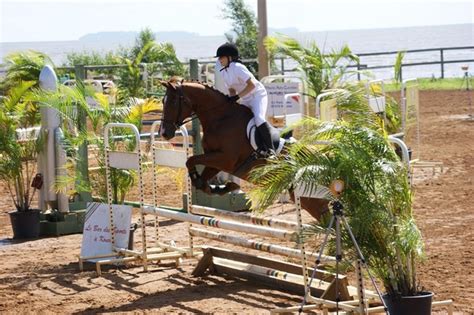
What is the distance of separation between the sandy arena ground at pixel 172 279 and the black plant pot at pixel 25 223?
Result: 176 mm

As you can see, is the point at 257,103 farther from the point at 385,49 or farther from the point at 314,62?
the point at 385,49

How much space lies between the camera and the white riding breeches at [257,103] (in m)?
11.1

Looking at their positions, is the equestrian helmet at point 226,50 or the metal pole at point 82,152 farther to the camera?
the metal pole at point 82,152

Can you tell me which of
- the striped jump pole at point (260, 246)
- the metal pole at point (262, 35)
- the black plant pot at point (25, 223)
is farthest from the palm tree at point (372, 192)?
the metal pole at point (262, 35)

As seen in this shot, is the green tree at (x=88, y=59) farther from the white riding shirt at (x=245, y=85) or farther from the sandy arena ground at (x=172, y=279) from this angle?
the white riding shirt at (x=245, y=85)

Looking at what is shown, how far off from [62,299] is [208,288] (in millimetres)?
1332

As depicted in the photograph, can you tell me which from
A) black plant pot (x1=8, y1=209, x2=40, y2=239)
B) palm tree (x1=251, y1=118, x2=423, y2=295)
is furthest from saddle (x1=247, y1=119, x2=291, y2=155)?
palm tree (x1=251, y1=118, x2=423, y2=295)

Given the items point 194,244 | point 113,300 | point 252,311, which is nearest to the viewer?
point 252,311

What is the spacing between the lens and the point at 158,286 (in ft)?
32.1

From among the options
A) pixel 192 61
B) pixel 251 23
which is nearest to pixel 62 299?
pixel 192 61

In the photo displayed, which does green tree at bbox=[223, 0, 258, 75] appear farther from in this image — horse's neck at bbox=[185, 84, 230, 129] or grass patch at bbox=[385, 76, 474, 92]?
horse's neck at bbox=[185, 84, 230, 129]

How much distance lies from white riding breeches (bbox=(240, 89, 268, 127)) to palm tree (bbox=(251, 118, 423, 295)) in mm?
4134

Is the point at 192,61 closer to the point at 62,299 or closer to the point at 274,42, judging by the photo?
the point at 274,42

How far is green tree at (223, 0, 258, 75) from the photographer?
3194 cm
